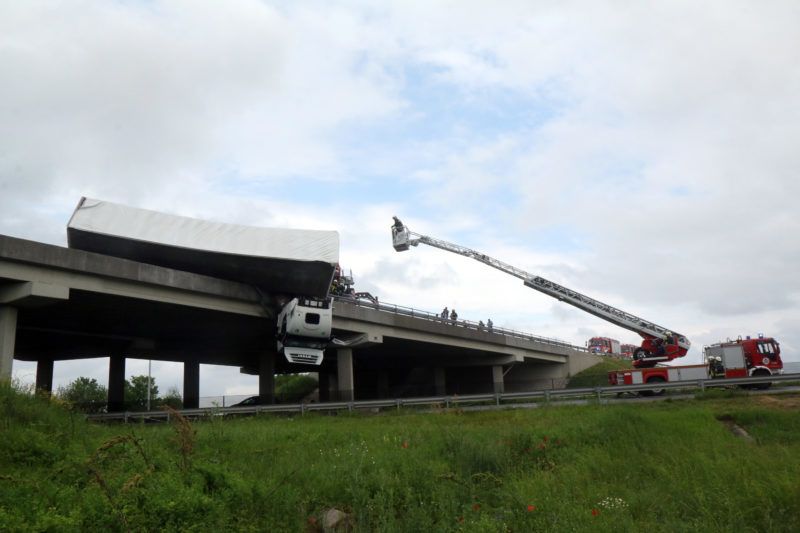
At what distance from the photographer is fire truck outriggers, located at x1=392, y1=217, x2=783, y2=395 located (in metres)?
31.5

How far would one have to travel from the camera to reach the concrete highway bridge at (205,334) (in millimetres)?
26469

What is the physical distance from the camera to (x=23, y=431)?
12812mm

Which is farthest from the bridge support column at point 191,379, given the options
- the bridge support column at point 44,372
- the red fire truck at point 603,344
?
the red fire truck at point 603,344

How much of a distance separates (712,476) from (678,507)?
131 cm

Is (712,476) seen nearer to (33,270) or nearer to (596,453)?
(596,453)

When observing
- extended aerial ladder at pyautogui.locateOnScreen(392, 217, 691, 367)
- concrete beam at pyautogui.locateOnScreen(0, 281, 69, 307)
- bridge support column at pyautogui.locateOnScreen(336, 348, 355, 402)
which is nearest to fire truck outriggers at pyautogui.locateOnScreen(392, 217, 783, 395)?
extended aerial ladder at pyautogui.locateOnScreen(392, 217, 691, 367)

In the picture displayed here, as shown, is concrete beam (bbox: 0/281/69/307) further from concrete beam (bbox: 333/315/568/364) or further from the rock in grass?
the rock in grass

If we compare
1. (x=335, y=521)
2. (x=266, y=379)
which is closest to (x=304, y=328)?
(x=266, y=379)

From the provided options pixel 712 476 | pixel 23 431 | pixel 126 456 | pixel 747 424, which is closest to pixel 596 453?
pixel 712 476

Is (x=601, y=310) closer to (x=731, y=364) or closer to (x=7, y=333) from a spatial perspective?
(x=731, y=364)

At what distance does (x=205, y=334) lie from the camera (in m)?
41.6

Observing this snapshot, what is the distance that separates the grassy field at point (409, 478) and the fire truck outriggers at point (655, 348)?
16.1 m

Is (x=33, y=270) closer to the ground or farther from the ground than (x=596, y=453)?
farther from the ground

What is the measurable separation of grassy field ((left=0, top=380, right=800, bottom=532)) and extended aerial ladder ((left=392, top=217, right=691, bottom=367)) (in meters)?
21.3
